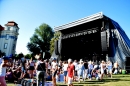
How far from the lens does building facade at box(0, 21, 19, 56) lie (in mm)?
49344

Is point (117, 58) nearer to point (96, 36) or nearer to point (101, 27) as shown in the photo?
point (101, 27)

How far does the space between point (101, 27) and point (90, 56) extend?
716cm

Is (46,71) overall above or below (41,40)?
below

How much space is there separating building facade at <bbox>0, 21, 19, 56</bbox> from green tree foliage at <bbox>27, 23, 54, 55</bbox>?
547cm

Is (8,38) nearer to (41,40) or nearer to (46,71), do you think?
(41,40)

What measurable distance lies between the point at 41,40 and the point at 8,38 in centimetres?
1141

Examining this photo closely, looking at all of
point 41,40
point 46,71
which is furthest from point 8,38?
point 46,71

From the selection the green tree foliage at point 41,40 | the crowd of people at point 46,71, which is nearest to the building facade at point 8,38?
the green tree foliage at point 41,40

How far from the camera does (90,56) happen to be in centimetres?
2489

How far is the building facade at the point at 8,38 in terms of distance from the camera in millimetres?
49344

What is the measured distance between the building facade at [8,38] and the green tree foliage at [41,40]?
18.0ft

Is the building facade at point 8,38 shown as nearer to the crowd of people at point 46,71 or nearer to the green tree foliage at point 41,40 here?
the green tree foliage at point 41,40

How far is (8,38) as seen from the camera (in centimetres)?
5009

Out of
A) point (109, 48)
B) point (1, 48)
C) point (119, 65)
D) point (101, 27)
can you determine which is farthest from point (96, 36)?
point (1, 48)
